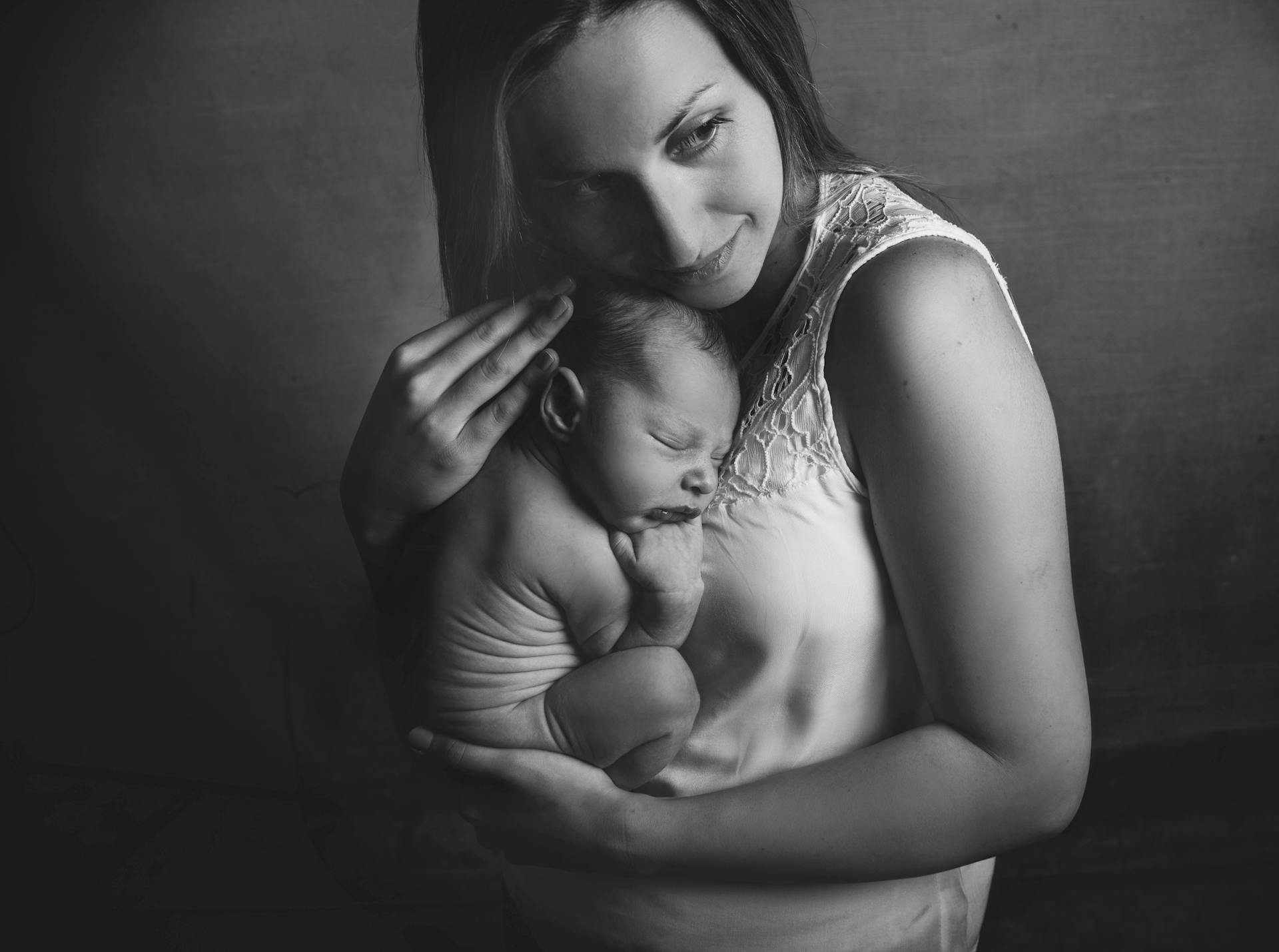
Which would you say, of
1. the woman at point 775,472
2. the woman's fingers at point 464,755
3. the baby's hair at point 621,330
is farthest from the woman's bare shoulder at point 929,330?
the woman's fingers at point 464,755

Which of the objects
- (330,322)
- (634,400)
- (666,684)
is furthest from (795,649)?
(330,322)

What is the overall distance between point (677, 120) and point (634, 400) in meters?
0.16

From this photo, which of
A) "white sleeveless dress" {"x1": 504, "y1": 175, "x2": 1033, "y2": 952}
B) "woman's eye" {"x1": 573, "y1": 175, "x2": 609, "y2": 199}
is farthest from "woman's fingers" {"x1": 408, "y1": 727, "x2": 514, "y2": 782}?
"woman's eye" {"x1": 573, "y1": 175, "x2": 609, "y2": 199}

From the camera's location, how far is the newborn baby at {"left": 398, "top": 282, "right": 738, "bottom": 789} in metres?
0.59

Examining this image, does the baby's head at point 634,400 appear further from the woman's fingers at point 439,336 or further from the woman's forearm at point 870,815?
the woman's forearm at point 870,815

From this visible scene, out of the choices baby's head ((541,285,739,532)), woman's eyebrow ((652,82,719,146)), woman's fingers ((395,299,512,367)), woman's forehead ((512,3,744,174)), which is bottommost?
baby's head ((541,285,739,532))

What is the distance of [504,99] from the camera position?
1.77 ft

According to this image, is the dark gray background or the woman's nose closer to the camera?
the woman's nose

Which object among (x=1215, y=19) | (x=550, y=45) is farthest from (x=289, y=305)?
(x=1215, y=19)

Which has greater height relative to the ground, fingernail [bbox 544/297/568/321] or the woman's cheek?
the woman's cheek

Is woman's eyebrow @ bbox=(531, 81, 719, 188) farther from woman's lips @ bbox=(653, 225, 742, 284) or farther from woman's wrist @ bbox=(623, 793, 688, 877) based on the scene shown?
woman's wrist @ bbox=(623, 793, 688, 877)

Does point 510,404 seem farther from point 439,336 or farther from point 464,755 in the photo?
point 464,755

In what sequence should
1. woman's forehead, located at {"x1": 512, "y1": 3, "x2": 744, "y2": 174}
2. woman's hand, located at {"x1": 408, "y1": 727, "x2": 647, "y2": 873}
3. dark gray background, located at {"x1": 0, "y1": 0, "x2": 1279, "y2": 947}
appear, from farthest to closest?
1. dark gray background, located at {"x1": 0, "y1": 0, "x2": 1279, "y2": 947}
2. woman's hand, located at {"x1": 408, "y1": 727, "x2": 647, "y2": 873}
3. woman's forehead, located at {"x1": 512, "y1": 3, "x2": 744, "y2": 174}

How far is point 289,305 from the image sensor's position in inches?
37.2
